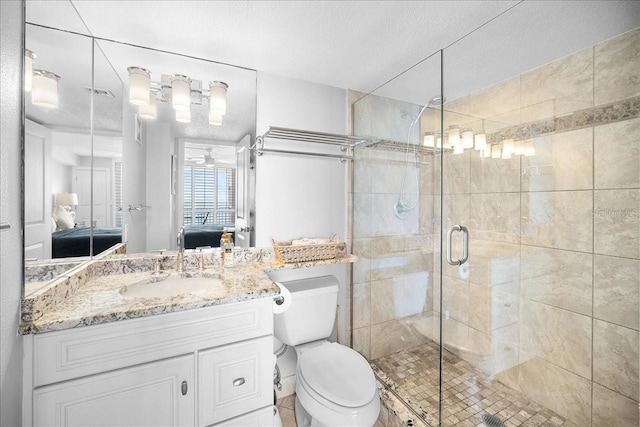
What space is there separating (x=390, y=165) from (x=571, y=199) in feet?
3.43

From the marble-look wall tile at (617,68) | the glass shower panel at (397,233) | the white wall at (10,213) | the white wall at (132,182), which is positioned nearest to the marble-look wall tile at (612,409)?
the glass shower panel at (397,233)

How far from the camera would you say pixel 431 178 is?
1923 mm

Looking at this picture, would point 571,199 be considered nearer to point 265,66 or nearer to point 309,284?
point 309,284

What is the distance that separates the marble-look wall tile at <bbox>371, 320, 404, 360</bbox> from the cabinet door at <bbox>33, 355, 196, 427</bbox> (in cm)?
139

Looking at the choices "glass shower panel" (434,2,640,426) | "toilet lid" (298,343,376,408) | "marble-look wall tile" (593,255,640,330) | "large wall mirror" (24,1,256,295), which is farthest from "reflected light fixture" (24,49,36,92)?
"marble-look wall tile" (593,255,640,330)

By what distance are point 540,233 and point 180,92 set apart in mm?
2327

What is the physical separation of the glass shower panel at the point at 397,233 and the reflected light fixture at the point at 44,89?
1.73 m

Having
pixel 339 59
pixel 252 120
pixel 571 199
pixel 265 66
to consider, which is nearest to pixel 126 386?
pixel 252 120

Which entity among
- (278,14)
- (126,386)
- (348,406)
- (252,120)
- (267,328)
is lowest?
(348,406)

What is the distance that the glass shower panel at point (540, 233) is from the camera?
1350 mm

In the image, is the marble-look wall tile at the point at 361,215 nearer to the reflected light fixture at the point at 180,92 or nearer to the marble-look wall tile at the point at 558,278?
the marble-look wall tile at the point at 558,278

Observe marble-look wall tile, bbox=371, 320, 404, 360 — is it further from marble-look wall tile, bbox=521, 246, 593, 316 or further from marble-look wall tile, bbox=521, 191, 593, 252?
marble-look wall tile, bbox=521, 191, 593, 252

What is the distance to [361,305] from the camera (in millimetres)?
2182

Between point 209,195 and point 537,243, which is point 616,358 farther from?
point 209,195
